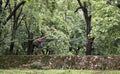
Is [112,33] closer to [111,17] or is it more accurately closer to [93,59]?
[111,17]

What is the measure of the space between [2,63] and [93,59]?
21.3 feet

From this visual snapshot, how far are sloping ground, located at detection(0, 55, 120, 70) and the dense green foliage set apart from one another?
3.00 m

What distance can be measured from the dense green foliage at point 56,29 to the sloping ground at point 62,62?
3.00 m

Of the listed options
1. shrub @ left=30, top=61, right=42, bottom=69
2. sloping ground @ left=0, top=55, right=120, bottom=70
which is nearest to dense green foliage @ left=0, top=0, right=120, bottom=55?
sloping ground @ left=0, top=55, right=120, bottom=70

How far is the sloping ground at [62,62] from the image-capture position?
18.0 m

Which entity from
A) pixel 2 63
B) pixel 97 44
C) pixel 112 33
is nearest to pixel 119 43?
pixel 97 44

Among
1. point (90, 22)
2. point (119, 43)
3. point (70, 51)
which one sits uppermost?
A: point (90, 22)

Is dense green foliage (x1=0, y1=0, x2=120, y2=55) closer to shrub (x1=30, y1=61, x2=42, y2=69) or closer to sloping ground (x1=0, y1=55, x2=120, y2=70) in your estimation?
sloping ground (x1=0, y1=55, x2=120, y2=70)

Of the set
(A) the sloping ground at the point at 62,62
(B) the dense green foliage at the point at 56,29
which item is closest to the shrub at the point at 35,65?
(A) the sloping ground at the point at 62,62

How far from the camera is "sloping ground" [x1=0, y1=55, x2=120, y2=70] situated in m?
18.0

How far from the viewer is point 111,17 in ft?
63.0

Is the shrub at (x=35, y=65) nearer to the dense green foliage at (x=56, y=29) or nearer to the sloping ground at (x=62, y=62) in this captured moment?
the sloping ground at (x=62, y=62)

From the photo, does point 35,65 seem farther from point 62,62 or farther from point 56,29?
point 56,29

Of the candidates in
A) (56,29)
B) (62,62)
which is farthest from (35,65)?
(56,29)
